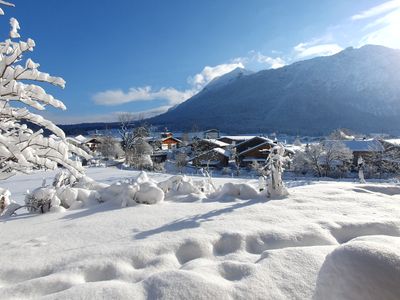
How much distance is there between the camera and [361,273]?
7.17ft

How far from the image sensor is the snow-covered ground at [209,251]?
7.68 ft

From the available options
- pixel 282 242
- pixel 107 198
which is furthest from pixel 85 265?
pixel 107 198

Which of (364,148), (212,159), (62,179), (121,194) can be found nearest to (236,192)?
(121,194)

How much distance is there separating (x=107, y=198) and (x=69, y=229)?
2013 millimetres

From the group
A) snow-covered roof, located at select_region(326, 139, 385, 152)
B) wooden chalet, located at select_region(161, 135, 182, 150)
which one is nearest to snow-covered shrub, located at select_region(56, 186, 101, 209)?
snow-covered roof, located at select_region(326, 139, 385, 152)

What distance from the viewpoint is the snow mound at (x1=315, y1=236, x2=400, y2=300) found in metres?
2.12

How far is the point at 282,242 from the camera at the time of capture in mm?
3621

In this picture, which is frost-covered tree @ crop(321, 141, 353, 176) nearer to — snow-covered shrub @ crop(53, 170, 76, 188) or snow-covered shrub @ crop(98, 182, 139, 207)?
snow-covered shrub @ crop(53, 170, 76, 188)

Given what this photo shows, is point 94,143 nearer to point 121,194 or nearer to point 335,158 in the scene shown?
point 335,158

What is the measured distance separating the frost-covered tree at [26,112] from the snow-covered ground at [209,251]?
3.45 feet

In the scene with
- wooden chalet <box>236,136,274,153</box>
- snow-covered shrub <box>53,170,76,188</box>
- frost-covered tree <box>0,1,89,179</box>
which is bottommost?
wooden chalet <box>236,136,274,153</box>

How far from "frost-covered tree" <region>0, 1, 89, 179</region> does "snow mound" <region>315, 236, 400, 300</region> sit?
255 cm

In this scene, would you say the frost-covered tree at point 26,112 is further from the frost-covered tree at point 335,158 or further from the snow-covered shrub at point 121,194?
the frost-covered tree at point 335,158

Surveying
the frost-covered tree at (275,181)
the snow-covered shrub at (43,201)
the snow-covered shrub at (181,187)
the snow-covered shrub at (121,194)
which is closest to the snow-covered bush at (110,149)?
the snow-covered shrub at (181,187)
